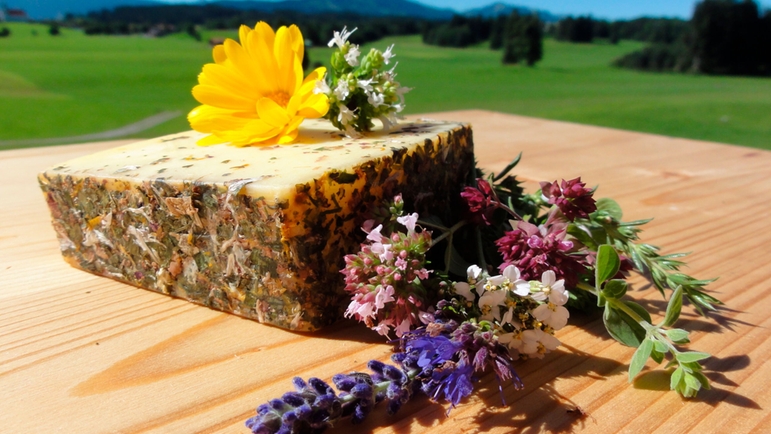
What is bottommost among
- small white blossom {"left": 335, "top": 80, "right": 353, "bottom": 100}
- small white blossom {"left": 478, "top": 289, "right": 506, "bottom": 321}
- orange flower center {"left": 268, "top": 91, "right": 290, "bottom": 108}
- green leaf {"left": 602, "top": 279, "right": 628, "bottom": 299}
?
small white blossom {"left": 478, "top": 289, "right": 506, "bottom": 321}

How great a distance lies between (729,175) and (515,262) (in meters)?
1.26

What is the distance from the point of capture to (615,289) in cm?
62

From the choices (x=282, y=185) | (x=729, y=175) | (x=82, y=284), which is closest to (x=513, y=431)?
(x=282, y=185)

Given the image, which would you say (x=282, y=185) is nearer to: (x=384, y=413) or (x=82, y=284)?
(x=384, y=413)

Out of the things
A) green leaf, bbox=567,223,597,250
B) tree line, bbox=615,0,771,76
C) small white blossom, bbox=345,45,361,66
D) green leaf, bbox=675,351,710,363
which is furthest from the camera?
tree line, bbox=615,0,771,76

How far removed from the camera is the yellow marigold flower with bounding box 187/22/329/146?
2.90ft

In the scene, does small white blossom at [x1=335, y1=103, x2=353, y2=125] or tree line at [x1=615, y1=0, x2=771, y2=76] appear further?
tree line at [x1=615, y1=0, x2=771, y2=76]

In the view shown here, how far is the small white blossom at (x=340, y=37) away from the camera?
860 mm

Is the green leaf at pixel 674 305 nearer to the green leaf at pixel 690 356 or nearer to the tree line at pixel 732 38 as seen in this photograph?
the green leaf at pixel 690 356

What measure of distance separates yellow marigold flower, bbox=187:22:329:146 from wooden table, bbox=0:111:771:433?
0.28 m

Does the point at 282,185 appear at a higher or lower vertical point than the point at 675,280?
higher

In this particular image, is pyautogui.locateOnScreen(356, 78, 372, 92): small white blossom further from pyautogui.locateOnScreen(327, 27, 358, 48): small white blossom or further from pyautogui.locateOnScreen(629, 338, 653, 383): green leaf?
pyautogui.locateOnScreen(629, 338, 653, 383): green leaf

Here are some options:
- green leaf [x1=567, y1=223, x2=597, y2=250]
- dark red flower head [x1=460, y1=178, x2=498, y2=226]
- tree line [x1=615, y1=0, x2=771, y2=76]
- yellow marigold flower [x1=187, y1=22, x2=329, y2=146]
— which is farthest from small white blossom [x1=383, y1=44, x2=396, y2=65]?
tree line [x1=615, y1=0, x2=771, y2=76]

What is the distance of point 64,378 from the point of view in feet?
2.19
